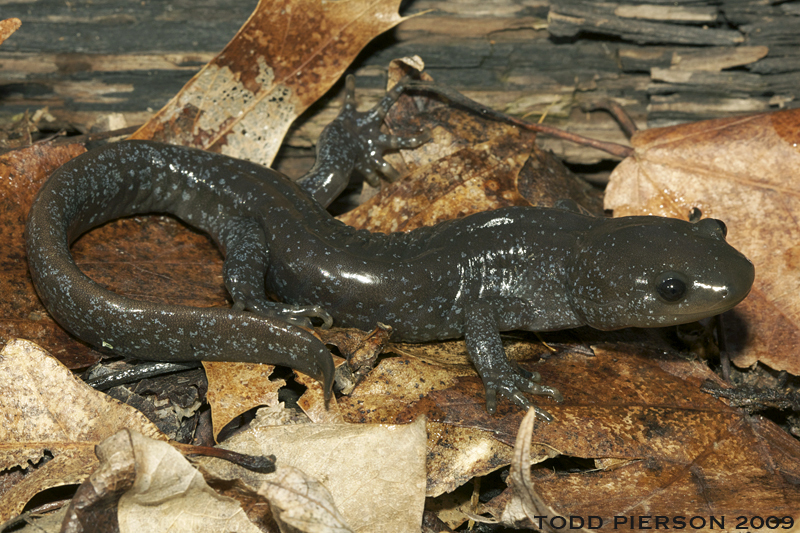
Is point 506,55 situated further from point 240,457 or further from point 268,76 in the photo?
point 240,457

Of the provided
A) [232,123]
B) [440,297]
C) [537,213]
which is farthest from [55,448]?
[537,213]

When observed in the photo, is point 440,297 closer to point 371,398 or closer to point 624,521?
point 371,398

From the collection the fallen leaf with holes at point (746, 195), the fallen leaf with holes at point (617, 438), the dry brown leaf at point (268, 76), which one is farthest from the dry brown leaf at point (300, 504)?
the dry brown leaf at point (268, 76)

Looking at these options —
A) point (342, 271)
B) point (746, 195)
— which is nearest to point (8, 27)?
point (342, 271)

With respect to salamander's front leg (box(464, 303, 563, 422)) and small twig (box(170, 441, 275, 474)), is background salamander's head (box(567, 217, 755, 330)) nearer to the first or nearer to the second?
salamander's front leg (box(464, 303, 563, 422))

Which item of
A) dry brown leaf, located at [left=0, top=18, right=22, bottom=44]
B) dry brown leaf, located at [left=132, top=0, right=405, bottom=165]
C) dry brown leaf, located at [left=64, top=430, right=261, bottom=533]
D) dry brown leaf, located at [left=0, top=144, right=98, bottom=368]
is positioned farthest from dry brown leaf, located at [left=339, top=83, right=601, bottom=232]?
dry brown leaf, located at [left=0, top=18, right=22, bottom=44]

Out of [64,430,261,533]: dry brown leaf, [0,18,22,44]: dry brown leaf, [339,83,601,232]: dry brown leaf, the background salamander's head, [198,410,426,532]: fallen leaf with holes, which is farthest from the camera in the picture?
[339,83,601,232]: dry brown leaf
